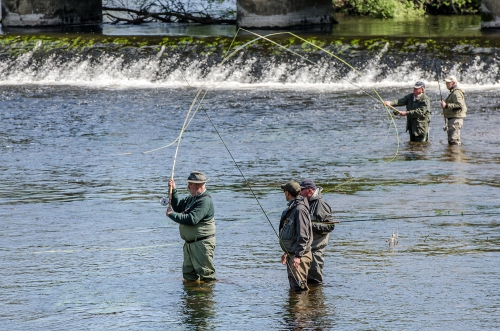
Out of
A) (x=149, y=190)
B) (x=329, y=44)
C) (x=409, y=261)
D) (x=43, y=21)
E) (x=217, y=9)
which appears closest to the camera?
(x=409, y=261)

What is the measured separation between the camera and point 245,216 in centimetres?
1370

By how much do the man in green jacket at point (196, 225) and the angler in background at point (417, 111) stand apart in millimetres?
8526

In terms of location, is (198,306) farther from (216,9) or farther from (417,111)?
(216,9)

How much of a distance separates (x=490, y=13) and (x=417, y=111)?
16.6 metres

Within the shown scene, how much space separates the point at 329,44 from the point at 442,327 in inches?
796

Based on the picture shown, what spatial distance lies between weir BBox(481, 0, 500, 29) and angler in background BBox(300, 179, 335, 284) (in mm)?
25067

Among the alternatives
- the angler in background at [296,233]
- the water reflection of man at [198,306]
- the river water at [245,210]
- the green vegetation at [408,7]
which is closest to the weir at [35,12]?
the river water at [245,210]

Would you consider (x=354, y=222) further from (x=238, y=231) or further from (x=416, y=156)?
(x=416, y=156)

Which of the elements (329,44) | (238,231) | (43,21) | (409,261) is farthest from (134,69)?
(409,261)

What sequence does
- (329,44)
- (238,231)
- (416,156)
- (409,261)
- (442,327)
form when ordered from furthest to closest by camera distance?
(329,44), (416,156), (238,231), (409,261), (442,327)

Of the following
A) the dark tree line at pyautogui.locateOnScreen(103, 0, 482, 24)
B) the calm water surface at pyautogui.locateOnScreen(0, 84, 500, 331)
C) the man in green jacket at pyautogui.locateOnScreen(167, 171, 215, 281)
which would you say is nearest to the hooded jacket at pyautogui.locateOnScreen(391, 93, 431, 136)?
the calm water surface at pyautogui.locateOnScreen(0, 84, 500, 331)

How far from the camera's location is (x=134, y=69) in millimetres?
29031

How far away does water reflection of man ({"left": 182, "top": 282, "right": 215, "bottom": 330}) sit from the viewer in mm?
9086

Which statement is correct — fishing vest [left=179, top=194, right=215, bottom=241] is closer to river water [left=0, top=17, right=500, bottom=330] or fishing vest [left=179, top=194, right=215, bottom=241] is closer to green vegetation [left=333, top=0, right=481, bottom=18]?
river water [left=0, top=17, right=500, bottom=330]
